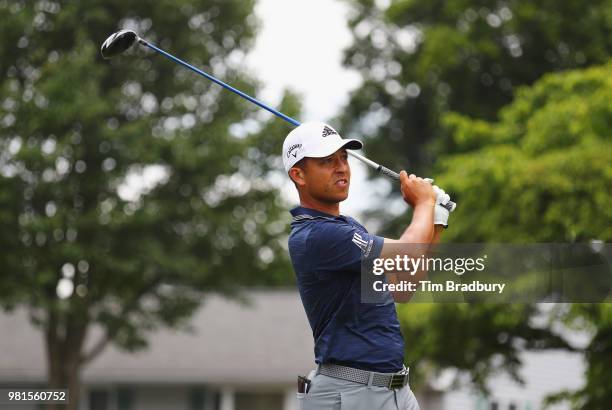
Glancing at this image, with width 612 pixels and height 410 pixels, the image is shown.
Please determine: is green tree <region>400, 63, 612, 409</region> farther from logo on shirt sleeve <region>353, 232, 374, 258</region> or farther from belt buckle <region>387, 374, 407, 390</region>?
logo on shirt sleeve <region>353, 232, 374, 258</region>

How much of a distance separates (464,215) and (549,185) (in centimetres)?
223

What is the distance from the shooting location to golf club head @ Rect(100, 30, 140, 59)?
6.21 meters

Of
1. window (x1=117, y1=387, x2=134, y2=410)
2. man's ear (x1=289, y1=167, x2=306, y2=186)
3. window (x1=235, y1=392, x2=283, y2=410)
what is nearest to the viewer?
man's ear (x1=289, y1=167, x2=306, y2=186)

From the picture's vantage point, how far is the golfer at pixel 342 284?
4.75 metres

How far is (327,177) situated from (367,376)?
0.92 m

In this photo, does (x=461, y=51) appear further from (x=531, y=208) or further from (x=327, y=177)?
(x=327, y=177)

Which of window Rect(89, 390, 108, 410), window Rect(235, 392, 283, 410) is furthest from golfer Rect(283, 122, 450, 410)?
window Rect(235, 392, 283, 410)

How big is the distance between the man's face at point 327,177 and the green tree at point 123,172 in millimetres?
15804

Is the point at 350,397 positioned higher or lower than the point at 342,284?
lower

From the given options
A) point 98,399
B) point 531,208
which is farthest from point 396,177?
point 98,399

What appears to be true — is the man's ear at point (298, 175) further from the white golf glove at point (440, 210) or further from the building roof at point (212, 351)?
the building roof at point (212, 351)

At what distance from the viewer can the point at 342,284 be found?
483cm

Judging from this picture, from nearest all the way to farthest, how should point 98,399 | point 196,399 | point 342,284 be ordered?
point 342,284 < point 98,399 < point 196,399

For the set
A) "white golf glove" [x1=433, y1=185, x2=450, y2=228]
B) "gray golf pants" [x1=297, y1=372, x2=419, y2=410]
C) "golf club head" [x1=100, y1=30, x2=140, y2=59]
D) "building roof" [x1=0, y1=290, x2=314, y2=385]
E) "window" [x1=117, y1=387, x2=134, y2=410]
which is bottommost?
"gray golf pants" [x1=297, y1=372, x2=419, y2=410]
